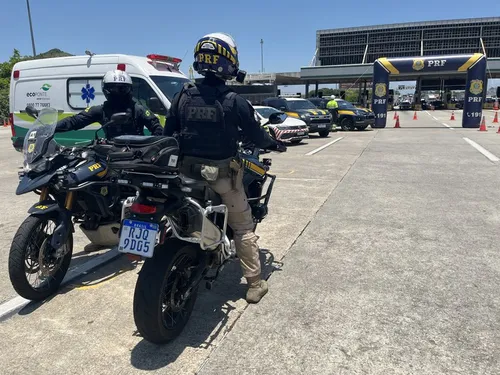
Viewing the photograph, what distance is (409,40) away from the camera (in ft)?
266

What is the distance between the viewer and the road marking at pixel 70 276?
10.7 ft

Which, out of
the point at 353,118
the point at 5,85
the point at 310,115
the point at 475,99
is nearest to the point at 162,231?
the point at 310,115

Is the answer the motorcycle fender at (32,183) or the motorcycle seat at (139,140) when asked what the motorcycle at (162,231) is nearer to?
the motorcycle seat at (139,140)

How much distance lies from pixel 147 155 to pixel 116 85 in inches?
76.4

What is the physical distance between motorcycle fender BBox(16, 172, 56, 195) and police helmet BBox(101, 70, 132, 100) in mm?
1258

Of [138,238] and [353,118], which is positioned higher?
[138,238]

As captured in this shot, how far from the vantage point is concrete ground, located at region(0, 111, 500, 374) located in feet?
8.52

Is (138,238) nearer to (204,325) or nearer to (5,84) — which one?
(204,325)

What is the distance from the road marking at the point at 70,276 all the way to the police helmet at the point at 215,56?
2331 millimetres

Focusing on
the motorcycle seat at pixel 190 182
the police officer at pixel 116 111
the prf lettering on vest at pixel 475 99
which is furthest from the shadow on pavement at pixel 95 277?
the prf lettering on vest at pixel 475 99

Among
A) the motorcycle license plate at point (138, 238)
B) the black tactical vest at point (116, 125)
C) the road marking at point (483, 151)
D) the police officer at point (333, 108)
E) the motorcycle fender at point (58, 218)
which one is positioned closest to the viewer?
the motorcycle license plate at point (138, 238)

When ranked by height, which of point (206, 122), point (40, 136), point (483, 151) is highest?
point (206, 122)

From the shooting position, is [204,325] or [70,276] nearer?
[204,325]

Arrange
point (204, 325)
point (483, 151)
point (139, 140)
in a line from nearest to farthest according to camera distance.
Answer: point (139, 140) < point (204, 325) < point (483, 151)
